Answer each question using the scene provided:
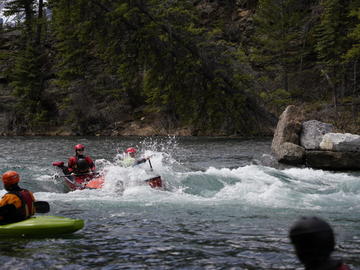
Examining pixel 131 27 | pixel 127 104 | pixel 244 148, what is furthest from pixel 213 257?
pixel 127 104

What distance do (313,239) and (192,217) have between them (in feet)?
21.2

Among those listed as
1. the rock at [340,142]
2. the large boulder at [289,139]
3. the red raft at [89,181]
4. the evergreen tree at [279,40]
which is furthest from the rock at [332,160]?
the evergreen tree at [279,40]

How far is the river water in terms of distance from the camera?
248 inches

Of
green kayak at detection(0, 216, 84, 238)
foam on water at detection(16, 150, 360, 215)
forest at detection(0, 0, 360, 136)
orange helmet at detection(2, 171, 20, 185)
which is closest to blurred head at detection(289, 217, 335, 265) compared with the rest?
green kayak at detection(0, 216, 84, 238)

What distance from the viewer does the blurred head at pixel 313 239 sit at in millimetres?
2535

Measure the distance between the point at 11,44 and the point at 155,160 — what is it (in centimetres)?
3728

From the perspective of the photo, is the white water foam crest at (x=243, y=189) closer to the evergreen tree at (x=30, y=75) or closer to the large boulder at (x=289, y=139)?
the large boulder at (x=289, y=139)

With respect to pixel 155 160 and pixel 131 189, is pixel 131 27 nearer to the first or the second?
pixel 155 160

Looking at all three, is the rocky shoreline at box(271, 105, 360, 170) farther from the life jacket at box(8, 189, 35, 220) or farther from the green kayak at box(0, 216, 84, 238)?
the life jacket at box(8, 189, 35, 220)

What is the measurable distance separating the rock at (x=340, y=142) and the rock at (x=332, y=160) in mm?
148

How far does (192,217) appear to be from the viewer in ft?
29.2

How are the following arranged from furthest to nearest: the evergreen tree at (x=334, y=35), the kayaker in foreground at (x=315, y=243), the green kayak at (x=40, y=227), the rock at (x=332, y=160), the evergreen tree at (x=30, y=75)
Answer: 1. the evergreen tree at (x=30, y=75)
2. the evergreen tree at (x=334, y=35)
3. the rock at (x=332, y=160)
4. the green kayak at (x=40, y=227)
5. the kayaker in foreground at (x=315, y=243)

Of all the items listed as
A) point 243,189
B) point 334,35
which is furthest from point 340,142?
point 334,35

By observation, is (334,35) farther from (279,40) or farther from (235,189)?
(235,189)
